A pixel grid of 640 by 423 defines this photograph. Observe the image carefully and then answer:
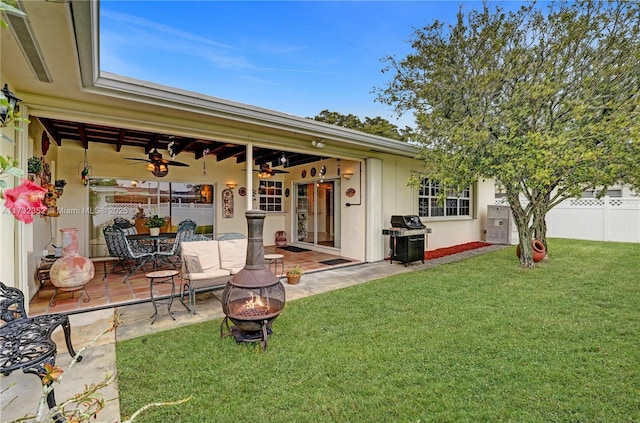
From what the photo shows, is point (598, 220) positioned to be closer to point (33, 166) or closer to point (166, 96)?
point (166, 96)

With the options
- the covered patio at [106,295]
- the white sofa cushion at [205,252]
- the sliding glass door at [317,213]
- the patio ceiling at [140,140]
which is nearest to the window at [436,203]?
the sliding glass door at [317,213]

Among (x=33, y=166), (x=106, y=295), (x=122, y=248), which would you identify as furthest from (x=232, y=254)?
(x=33, y=166)

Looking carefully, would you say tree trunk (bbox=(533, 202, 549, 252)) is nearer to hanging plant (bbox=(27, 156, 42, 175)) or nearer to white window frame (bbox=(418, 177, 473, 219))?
white window frame (bbox=(418, 177, 473, 219))

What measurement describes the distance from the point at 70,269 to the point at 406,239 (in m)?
6.05

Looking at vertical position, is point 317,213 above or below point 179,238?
above

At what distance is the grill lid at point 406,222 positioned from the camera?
277 inches

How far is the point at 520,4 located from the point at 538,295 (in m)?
5.52

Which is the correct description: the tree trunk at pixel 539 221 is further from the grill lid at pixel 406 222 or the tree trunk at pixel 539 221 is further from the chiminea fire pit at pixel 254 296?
the chiminea fire pit at pixel 254 296

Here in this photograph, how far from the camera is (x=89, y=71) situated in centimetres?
310

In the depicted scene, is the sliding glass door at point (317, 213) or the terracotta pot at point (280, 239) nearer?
the sliding glass door at point (317, 213)

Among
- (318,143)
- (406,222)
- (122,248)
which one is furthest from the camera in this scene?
(406,222)

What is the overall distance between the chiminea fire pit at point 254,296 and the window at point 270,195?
22.5ft

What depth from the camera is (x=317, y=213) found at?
9070 mm

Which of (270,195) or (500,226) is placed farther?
(500,226)
